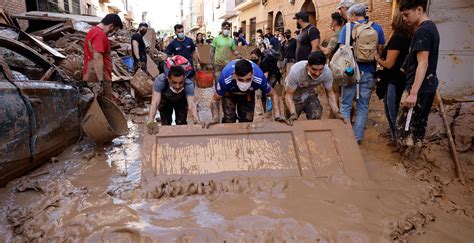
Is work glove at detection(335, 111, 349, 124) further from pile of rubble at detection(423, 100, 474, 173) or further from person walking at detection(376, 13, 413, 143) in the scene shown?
pile of rubble at detection(423, 100, 474, 173)

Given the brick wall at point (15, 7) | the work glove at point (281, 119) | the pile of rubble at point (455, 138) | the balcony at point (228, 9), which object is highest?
the balcony at point (228, 9)

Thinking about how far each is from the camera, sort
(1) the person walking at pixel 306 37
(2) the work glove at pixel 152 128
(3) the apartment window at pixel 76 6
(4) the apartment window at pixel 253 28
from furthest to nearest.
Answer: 1. (4) the apartment window at pixel 253 28
2. (3) the apartment window at pixel 76 6
3. (1) the person walking at pixel 306 37
4. (2) the work glove at pixel 152 128

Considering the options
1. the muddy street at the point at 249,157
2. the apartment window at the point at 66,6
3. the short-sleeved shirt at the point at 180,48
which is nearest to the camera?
the muddy street at the point at 249,157

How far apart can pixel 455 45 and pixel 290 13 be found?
10.5 m

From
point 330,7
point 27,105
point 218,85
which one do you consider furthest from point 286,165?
point 330,7

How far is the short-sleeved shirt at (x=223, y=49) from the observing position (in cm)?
768

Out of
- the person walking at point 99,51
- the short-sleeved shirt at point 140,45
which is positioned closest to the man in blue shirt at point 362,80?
the person walking at point 99,51

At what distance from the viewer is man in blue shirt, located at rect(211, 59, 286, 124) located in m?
3.41

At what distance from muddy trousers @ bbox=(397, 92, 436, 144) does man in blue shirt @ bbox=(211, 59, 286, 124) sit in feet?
4.04

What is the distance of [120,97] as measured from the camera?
23.9ft

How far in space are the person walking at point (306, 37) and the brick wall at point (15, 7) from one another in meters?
7.83

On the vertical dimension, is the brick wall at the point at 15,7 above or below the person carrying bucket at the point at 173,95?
above

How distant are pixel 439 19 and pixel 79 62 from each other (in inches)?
267

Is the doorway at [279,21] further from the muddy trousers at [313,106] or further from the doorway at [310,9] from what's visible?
the muddy trousers at [313,106]
